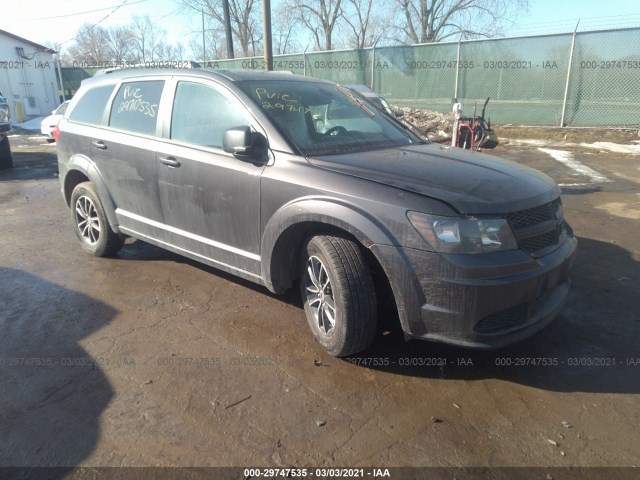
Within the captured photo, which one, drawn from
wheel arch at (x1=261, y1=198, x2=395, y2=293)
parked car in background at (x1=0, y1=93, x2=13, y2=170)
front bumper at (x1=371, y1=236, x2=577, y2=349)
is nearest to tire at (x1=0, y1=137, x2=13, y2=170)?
parked car in background at (x1=0, y1=93, x2=13, y2=170)

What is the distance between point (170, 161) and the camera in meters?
3.91

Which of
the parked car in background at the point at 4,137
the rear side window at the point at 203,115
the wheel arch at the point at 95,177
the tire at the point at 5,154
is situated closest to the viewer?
the rear side window at the point at 203,115

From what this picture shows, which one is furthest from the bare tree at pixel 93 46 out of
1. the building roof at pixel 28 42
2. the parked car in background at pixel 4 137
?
the parked car in background at pixel 4 137

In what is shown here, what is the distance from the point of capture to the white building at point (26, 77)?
28016mm

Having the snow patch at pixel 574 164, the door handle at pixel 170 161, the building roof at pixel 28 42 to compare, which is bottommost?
the snow patch at pixel 574 164

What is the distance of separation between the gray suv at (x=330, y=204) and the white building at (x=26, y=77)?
26889 millimetres

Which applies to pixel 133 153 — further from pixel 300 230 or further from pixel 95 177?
pixel 300 230

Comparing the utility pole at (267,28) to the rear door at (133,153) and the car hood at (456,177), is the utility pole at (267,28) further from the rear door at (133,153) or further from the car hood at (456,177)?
the car hood at (456,177)

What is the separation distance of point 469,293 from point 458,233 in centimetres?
33

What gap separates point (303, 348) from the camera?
10.9 feet

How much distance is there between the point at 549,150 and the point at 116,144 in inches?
431

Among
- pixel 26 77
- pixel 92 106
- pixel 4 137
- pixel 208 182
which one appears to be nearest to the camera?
pixel 208 182

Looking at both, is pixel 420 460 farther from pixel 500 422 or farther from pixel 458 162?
pixel 458 162

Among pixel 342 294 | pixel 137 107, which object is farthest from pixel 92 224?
pixel 342 294
